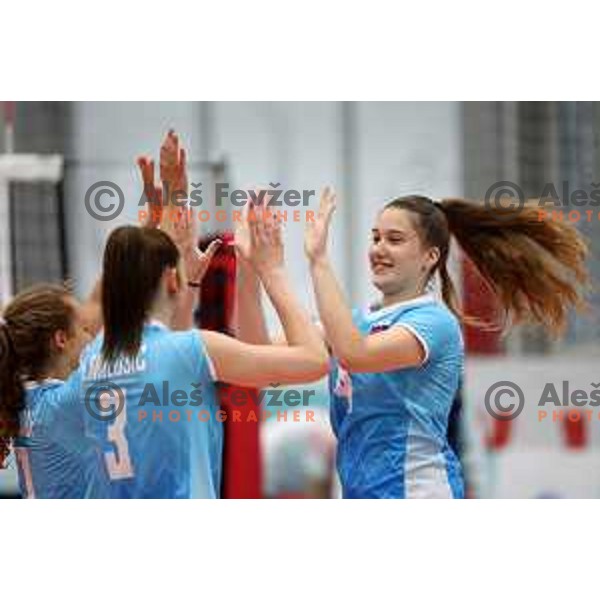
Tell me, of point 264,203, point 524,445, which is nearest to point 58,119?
point 264,203

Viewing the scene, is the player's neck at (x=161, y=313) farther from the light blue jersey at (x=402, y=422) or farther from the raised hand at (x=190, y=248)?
the light blue jersey at (x=402, y=422)

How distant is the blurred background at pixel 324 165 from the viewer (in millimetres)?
3930

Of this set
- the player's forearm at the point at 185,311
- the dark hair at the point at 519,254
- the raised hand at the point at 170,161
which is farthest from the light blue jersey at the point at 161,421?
the dark hair at the point at 519,254

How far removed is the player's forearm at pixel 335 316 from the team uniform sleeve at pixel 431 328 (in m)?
0.13

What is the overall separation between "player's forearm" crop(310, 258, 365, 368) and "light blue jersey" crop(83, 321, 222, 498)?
11.3 inches

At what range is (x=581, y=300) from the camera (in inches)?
148

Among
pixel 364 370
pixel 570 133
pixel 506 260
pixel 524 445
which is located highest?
pixel 570 133

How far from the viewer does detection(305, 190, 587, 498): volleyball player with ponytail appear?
3.37 metres

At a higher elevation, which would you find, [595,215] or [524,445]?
[595,215]

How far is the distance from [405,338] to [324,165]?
0.99 metres

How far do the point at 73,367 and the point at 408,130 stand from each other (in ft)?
4.18

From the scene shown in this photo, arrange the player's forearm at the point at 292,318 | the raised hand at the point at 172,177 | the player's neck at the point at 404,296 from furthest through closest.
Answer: the raised hand at the point at 172,177, the player's neck at the point at 404,296, the player's forearm at the point at 292,318

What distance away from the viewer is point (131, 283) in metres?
3.42
